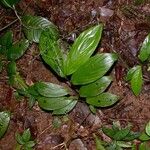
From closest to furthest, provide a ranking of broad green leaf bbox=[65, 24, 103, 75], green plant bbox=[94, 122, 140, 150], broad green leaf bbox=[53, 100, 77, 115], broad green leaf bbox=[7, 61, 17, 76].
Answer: broad green leaf bbox=[65, 24, 103, 75], green plant bbox=[94, 122, 140, 150], broad green leaf bbox=[53, 100, 77, 115], broad green leaf bbox=[7, 61, 17, 76]

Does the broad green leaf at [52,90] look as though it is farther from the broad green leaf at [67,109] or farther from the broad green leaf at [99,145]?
the broad green leaf at [99,145]

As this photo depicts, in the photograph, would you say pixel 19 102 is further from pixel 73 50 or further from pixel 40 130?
pixel 73 50

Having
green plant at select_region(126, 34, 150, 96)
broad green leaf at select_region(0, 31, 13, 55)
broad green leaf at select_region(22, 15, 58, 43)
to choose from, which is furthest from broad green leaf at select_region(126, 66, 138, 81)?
broad green leaf at select_region(0, 31, 13, 55)

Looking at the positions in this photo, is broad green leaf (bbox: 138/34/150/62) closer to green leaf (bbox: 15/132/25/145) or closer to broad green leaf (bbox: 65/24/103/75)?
broad green leaf (bbox: 65/24/103/75)

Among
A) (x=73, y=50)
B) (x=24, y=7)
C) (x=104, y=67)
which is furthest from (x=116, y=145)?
(x=24, y=7)

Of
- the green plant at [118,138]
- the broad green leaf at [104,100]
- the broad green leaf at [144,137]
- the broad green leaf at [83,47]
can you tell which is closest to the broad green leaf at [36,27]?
the broad green leaf at [83,47]

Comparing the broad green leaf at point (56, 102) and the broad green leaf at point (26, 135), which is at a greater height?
the broad green leaf at point (56, 102)
